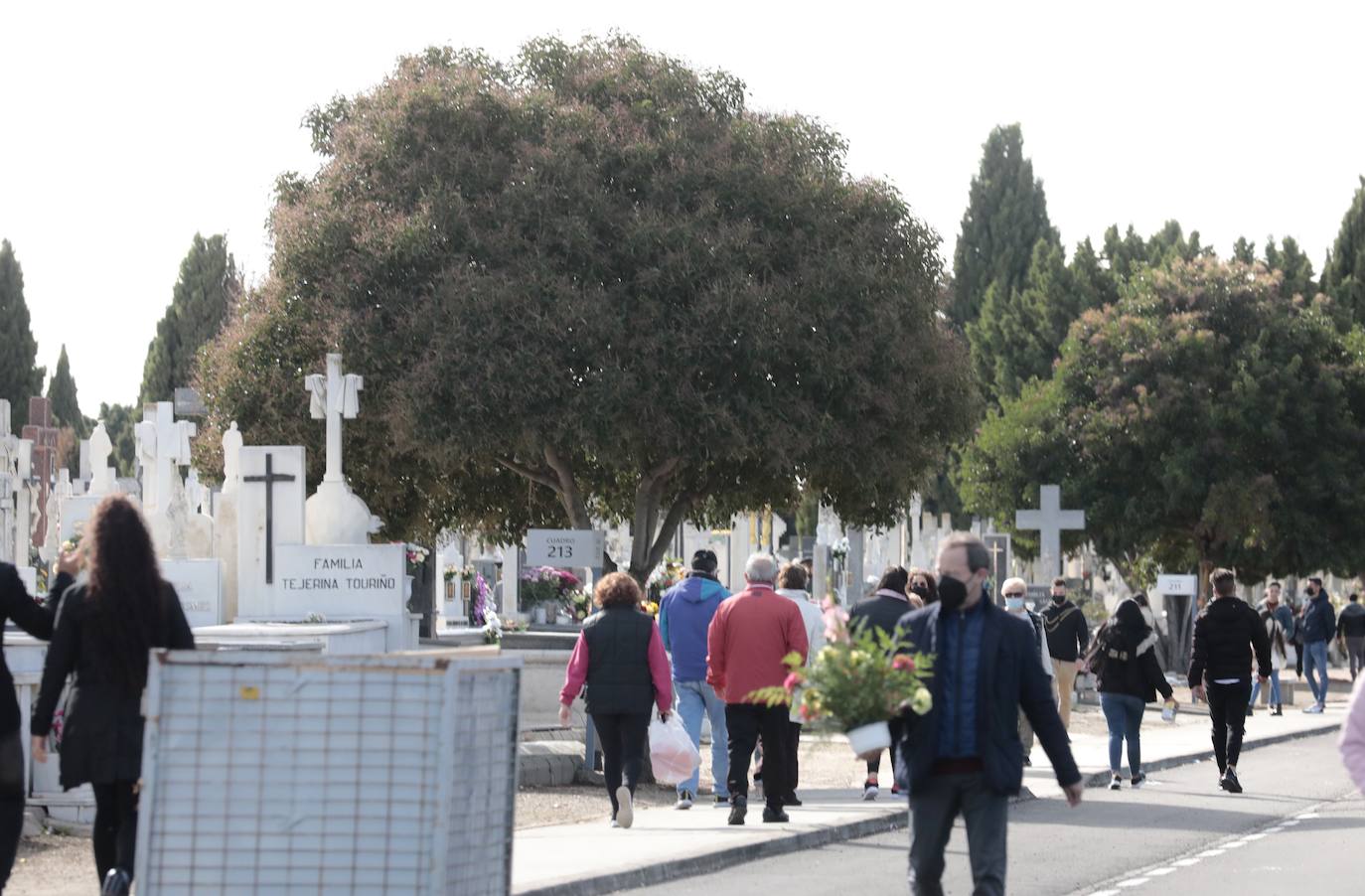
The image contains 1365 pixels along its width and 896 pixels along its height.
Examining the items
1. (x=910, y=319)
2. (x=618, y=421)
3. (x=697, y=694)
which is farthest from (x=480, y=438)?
(x=697, y=694)

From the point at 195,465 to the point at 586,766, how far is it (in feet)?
57.2

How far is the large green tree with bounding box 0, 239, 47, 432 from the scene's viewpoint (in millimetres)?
76938

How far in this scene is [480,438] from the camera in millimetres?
30438

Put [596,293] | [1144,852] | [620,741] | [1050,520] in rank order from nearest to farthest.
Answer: [1144,852] < [620,741] < [596,293] < [1050,520]

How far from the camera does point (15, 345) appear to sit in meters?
77.4

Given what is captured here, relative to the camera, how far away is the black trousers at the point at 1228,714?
681 inches

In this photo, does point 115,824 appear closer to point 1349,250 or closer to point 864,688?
point 864,688

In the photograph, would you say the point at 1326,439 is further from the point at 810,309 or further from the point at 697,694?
the point at 697,694

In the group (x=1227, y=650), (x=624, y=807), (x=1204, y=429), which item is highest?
(x=1204, y=429)

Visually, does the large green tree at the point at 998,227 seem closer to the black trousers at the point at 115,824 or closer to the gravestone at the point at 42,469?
the gravestone at the point at 42,469

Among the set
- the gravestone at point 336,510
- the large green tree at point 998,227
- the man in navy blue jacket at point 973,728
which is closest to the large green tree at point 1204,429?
the gravestone at point 336,510

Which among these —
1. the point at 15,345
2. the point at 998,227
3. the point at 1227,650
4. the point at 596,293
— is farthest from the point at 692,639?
the point at 15,345

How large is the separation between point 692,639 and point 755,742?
1.40 metres

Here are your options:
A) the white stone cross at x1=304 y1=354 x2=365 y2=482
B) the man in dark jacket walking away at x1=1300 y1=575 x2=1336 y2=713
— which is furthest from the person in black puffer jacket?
the man in dark jacket walking away at x1=1300 y1=575 x2=1336 y2=713
